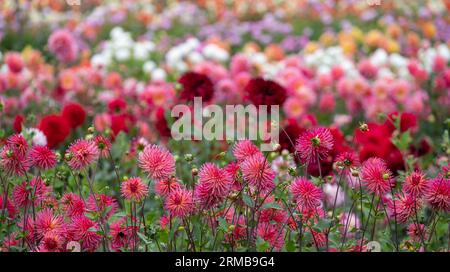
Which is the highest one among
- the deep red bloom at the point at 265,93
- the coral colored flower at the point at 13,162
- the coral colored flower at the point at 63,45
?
the coral colored flower at the point at 63,45

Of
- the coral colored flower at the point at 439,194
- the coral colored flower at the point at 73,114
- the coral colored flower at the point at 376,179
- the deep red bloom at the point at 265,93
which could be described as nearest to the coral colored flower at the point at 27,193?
the coral colored flower at the point at 376,179

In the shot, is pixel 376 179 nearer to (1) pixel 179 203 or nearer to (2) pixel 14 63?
(1) pixel 179 203

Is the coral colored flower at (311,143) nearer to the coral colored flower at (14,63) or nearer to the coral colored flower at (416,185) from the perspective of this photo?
the coral colored flower at (416,185)

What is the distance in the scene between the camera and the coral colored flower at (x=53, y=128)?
2721 millimetres

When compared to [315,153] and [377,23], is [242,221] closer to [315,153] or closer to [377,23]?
[315,153]

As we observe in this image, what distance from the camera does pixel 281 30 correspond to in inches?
309

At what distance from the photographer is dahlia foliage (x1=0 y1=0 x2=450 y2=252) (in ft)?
5.23

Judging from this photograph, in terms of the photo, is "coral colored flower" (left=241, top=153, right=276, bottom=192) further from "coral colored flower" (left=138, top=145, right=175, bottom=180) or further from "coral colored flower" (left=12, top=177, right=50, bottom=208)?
"coral colored flower" (left=12, top=177, right=50, bottom=208)

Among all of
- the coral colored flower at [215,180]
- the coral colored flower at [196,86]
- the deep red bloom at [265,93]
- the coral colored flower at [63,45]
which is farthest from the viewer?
the coral colored flower at [63,45]

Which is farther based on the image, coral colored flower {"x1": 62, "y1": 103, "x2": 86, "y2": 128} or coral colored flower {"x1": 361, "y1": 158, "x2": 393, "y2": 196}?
coral colored flower {"x1": 62, "y1": 103, "x2": 86, "y2": 128}

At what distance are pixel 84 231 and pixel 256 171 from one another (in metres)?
0.41

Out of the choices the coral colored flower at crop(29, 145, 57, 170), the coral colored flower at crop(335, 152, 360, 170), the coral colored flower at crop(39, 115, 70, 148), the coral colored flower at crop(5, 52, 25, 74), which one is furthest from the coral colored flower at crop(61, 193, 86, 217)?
the coral colored flower at crop(5, 52, 25, 74)

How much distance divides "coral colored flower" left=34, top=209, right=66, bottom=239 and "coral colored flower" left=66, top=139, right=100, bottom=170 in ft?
0.41
